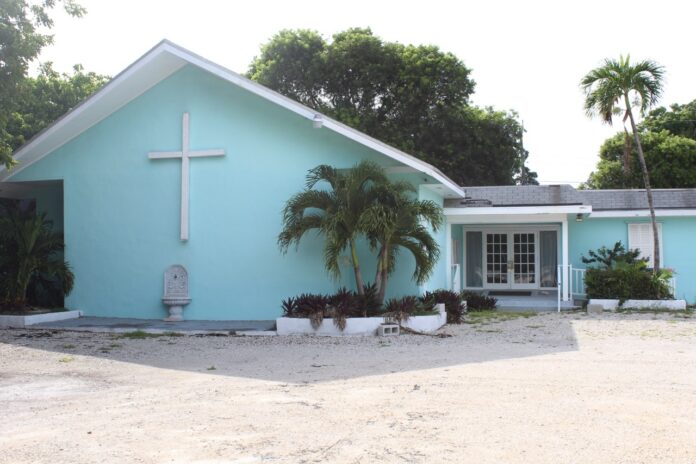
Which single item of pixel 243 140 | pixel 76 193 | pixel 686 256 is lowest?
pixel 686 256

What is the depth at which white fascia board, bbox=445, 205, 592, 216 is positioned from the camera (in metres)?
17.6

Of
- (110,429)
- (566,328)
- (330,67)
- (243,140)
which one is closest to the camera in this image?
(110,429)

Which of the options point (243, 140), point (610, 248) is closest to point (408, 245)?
point (243, 140)

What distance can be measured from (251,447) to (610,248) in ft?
55.0

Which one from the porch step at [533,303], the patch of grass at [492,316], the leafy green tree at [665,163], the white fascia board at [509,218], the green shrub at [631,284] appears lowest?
the patch of grass at [492,316]

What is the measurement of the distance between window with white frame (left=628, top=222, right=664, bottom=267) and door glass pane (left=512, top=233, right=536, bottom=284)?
283cm

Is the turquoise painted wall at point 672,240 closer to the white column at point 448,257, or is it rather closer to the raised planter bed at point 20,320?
the white column at point 448,257

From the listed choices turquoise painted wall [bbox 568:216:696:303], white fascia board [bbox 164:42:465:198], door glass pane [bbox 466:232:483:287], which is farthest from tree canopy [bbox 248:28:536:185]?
white fascia board [bbox 164:42:465:198]

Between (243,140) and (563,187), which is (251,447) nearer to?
(243,140)

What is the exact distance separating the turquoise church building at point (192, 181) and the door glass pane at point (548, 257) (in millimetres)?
5921

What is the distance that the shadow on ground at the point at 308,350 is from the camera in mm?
9023

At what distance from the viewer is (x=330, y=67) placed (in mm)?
30688

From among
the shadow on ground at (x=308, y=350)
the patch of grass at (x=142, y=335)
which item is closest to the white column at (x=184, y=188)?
the patch of grass at (x=142, y=335)

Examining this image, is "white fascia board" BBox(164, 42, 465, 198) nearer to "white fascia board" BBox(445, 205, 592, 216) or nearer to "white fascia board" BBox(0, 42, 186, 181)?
"white fascia board" BBox(0, 42, 186, 181)
